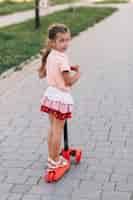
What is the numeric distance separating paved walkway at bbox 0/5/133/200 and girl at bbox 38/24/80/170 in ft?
1.03

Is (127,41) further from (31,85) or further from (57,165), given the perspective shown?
(57,165)

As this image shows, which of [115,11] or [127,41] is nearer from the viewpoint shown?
[127,41]

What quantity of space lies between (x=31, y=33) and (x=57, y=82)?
11.3 m

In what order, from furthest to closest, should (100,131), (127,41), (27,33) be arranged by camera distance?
1. (27,33)
2. (127,41)
3. (100,131)

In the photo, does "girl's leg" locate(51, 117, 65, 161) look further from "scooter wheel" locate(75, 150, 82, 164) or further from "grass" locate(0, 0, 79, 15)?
"grass" locate(0, 0, 79, 15)

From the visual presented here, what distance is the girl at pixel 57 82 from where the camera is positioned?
4961mm

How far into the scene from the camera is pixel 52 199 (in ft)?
15.7

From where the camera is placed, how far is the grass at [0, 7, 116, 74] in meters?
12.0

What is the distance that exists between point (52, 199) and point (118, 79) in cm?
531

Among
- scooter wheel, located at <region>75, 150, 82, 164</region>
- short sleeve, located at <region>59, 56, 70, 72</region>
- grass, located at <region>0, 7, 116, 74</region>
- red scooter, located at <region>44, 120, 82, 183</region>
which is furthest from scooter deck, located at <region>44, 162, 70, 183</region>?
grass, located at <region>0, 7, 116, 74</region>

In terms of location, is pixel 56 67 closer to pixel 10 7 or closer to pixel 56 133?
pixel 56 133

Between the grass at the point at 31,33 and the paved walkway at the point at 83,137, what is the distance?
1262 millimetres

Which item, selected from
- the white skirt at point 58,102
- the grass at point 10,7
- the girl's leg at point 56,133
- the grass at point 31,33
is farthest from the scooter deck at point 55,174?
the grass at point 10,7

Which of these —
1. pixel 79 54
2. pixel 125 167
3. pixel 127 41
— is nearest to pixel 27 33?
pixel 127 41
